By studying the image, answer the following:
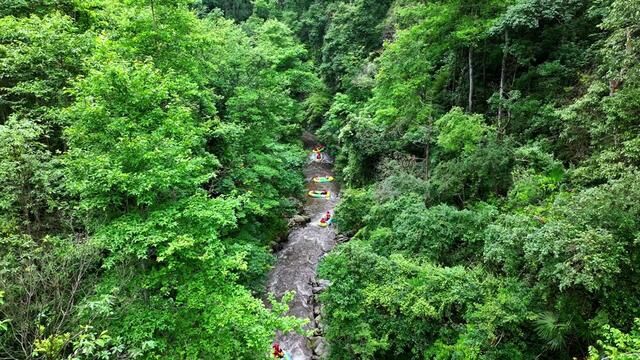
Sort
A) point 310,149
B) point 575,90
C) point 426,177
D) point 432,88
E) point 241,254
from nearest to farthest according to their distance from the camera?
1. point 241,254
2. point 575,90
3. point 426,177
4. point 432,88
5. point 310,149

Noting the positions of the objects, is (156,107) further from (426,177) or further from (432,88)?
(432,88)

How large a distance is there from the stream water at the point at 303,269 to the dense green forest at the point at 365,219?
1686 mm

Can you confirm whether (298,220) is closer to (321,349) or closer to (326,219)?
(326,219)

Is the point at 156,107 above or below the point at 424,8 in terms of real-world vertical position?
below

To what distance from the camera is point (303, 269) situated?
→ 1891 cm

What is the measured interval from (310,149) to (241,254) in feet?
97.0

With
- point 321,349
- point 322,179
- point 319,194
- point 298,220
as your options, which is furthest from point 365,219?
point 322,179

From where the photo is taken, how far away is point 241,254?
941 centimetres

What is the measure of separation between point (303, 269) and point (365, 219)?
187 inches

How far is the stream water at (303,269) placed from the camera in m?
14.4

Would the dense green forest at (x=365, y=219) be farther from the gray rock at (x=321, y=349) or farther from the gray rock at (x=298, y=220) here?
the gray rock at (x=298, y=220)

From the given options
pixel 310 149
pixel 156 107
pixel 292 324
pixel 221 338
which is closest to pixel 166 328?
pixel 221 338

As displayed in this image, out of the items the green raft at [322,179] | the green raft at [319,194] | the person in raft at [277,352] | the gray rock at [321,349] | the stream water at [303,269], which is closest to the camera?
the person in raft at [277,352]

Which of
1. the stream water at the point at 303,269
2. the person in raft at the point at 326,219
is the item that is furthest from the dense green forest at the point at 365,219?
the person in raft at the point at 326,219
